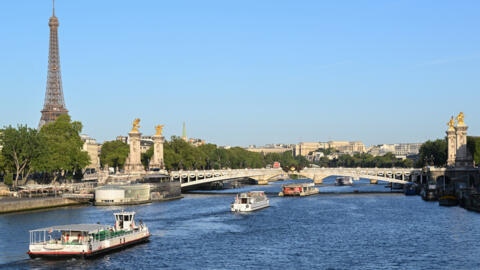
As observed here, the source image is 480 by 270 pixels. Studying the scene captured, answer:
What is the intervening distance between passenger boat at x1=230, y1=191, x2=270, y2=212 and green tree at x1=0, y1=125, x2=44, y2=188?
83.5 feet

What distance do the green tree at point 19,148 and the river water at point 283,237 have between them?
13.1 meters

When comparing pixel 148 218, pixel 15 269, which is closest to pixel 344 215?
pixel 148 218

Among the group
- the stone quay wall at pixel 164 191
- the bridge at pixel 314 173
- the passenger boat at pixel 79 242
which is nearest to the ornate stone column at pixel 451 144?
the bridge at pixel 314 173

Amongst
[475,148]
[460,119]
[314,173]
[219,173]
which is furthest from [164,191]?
[475,148]

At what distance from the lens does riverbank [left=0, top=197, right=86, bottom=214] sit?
66.5m

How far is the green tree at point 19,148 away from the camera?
269 ft

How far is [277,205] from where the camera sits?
80250mm

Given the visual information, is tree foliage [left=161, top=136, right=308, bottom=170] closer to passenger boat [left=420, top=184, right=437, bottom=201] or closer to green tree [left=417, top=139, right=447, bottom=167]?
green tree [left=417, top=139, right=447, bottom=167]

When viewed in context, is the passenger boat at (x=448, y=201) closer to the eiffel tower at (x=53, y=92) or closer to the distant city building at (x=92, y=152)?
the eiffel tower at (x=53, y=92)

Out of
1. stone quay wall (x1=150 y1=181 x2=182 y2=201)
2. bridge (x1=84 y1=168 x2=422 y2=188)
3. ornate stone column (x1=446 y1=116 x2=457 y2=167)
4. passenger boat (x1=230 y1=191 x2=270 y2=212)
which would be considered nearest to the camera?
passenger boat (x1=230 y1=191 x2=270 y2=212)

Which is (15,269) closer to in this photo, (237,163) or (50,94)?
(50,94)

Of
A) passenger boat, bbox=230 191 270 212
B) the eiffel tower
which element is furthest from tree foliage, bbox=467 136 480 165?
the eiffel tower

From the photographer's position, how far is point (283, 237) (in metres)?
51.5

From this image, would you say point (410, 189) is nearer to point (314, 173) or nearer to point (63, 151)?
point (314, 173)
